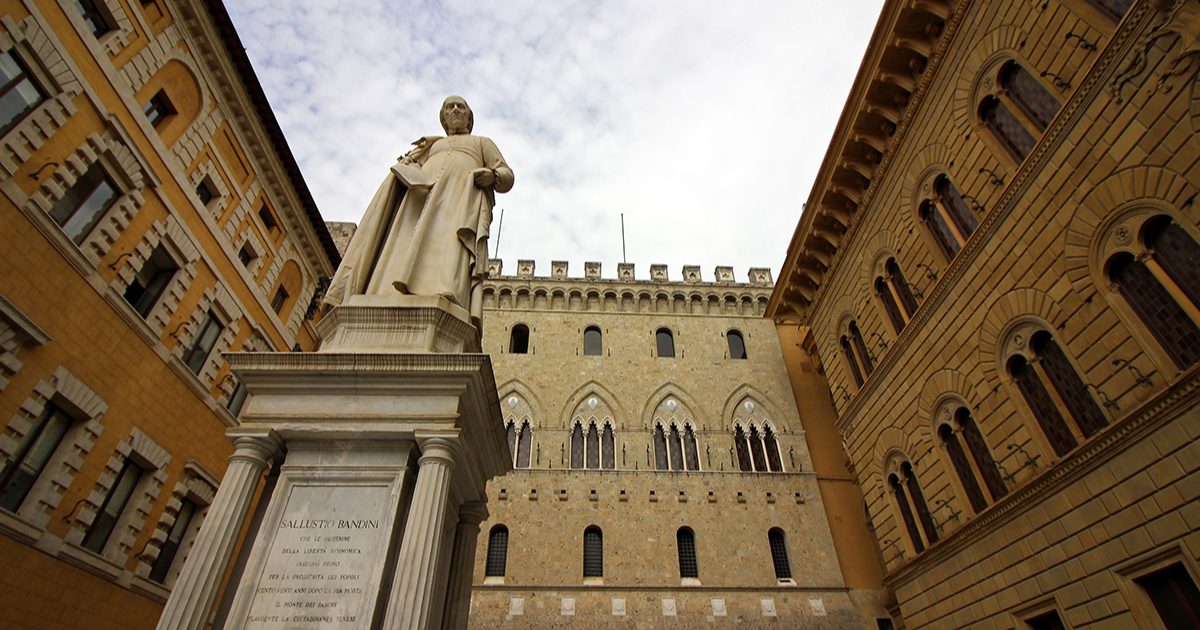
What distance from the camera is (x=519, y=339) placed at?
22.9 meters

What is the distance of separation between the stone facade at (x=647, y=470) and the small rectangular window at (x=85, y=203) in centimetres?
1173

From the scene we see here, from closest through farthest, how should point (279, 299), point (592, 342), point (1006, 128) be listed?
point (1006, 128) < point (279, 299) < point (592, 342)

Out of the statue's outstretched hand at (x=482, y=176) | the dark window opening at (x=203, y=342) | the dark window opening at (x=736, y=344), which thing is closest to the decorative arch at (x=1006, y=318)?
the statue's outstretched hand at (x=482, y=176)

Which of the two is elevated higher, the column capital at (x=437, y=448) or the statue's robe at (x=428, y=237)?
the statue's robe at (x=428, y=237)

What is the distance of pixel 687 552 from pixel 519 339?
9.79 meters

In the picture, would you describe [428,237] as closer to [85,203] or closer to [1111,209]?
[85,203]

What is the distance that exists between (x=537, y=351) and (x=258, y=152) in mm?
10718

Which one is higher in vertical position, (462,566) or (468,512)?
(468,512)

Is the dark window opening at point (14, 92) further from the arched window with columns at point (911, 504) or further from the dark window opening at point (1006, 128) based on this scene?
the arched window with columns at point (911, 504)

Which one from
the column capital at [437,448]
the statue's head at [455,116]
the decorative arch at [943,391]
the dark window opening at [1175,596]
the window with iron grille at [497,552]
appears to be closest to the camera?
the column capital at [437,448]

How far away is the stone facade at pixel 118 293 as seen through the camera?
8.62 meters

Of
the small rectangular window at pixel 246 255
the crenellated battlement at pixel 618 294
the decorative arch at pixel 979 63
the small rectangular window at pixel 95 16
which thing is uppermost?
the crenellated battlement at pixel 618 294

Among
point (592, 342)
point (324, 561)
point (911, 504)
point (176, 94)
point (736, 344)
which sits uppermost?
point (736, 344)

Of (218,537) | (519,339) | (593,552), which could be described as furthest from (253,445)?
(519,339)
